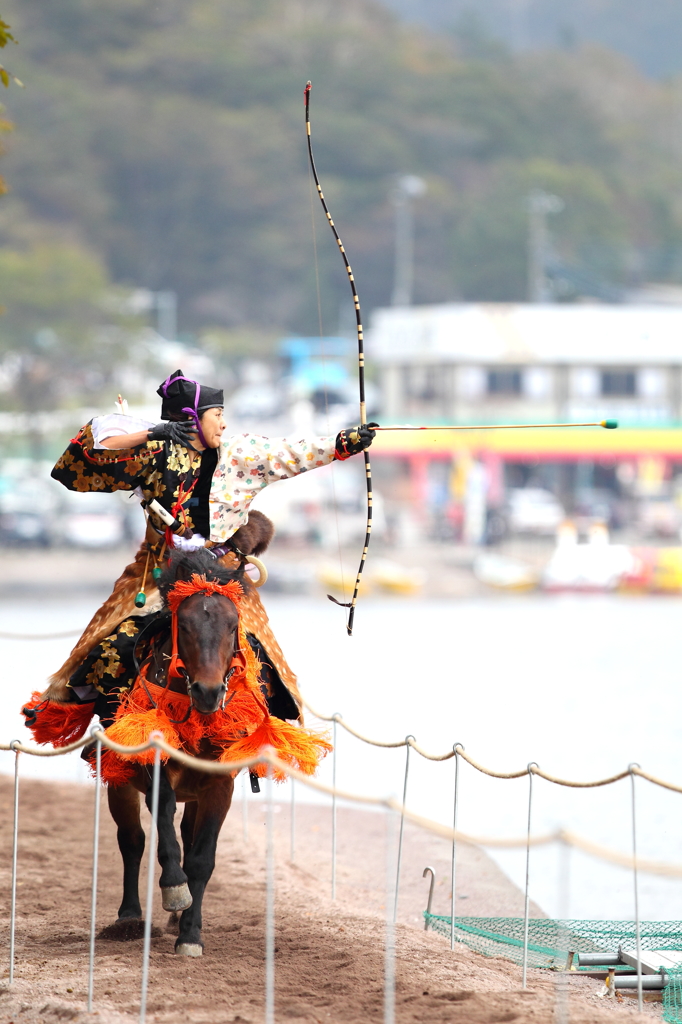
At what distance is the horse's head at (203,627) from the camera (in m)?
5.00

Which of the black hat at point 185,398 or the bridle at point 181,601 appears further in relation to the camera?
the black hat at point 185,398

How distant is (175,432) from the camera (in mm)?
5559

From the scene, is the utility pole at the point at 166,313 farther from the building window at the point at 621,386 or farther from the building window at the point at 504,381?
the building window at the point at 621,386

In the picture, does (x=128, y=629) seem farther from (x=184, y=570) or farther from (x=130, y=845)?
(x=130, y=845)

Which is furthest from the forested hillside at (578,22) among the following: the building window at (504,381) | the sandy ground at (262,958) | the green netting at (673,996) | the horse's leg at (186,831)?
the green netting at (673,996)

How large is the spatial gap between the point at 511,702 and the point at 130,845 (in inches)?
715

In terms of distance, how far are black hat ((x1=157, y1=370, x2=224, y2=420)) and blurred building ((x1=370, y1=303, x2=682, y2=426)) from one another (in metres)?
43.7

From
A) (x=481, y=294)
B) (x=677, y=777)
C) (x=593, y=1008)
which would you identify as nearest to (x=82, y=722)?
(x=593, y=1008)

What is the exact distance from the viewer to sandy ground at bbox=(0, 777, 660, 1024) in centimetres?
483

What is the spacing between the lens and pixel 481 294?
58938mm

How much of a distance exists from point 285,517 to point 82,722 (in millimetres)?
34006

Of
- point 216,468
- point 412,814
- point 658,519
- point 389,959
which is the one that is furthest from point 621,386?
point 389,959

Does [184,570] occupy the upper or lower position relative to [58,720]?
upper

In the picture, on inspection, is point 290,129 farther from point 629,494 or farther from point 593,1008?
point 593,1008
